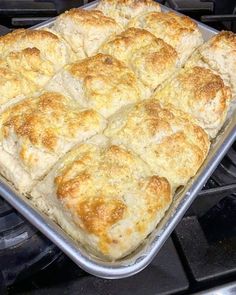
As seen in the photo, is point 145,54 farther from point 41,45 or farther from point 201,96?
point 41,45

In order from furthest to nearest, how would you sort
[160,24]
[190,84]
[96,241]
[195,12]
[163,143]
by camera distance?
[195,12]
[160,24]
[190,84]
[163,143]
[96,241]

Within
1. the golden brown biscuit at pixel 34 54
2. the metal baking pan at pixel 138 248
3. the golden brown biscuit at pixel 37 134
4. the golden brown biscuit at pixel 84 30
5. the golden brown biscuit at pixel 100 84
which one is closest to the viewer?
the metal baking pan at pixel 138 248

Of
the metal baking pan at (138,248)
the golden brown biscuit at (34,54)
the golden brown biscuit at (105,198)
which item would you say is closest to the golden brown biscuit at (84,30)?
the golden brown biscuit at (34,54)

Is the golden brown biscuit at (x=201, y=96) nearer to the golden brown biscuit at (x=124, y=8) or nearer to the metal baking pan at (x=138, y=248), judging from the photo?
the metal baking pan at (x=138, y=248)

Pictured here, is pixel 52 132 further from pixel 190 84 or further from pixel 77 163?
pixel 190 84

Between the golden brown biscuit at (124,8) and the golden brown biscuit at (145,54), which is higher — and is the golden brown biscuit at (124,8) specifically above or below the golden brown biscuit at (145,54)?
above

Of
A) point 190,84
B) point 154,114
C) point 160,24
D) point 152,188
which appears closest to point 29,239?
point 152,188
